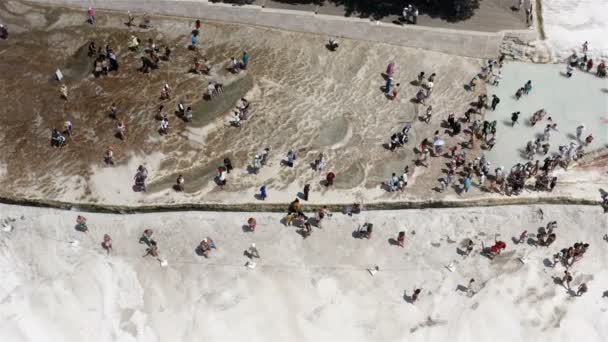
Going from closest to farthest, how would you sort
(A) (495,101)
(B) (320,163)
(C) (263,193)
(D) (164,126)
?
(C) (263,193) < (B) (320,163) < (D) (164,126) < (A) (495,101)

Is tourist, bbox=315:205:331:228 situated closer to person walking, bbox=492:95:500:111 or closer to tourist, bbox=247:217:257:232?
tourist, bbox=247:217:257:232

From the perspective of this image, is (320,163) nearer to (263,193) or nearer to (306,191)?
(306,191)

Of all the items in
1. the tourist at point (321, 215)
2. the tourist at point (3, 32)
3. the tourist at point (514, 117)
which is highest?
the tourist at point (3, 32)

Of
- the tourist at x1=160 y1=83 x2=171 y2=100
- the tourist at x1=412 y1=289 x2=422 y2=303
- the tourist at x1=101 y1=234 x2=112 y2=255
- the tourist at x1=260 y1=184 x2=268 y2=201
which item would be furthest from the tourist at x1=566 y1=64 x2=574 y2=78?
the tourist at x1=101 y1=234 x2=112 y2=255

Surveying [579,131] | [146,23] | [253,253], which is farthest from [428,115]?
[146,23]

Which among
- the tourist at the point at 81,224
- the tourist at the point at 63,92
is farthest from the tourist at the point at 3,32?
the tourist at the point at 81,224

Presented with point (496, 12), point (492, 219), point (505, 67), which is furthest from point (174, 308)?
point (496, 12)

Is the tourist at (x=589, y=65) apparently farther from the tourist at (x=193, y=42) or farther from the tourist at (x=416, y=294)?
the tourist at (x=193, y=42)

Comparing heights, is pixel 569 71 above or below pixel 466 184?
above

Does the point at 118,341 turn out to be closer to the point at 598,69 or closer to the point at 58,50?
the point at 58,50

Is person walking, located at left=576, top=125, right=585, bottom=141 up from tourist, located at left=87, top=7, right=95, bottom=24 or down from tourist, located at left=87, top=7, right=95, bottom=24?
down

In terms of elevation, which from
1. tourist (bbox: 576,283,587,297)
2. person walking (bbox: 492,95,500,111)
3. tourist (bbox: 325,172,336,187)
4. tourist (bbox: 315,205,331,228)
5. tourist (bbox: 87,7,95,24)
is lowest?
tourist (bbox: 576,283,587,297)
